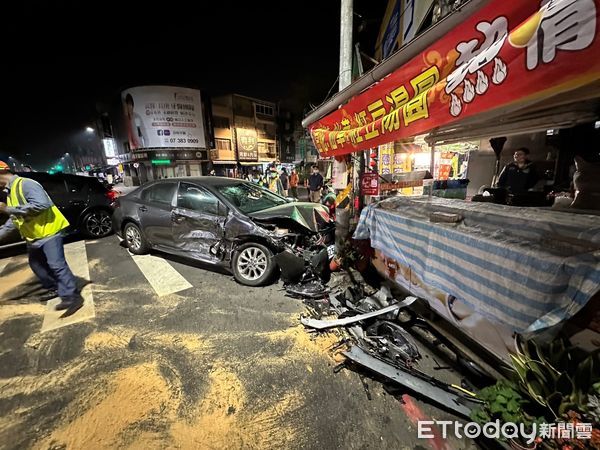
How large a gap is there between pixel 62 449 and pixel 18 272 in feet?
15.4

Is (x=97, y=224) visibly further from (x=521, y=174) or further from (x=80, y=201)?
(x=521, y=174)

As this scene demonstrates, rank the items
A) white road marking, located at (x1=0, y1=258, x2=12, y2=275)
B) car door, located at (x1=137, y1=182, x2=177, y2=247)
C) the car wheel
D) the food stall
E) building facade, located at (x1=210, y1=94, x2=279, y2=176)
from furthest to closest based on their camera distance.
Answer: building facade, located at (x1=210, y1=94, x2=279, y2=176) < the car wheel < white road marking, located at (x1=0, y1=258, x2=12, y2=275) < car door, located at (x1=137, y1=182, x2=177, y2=247) < the food stall

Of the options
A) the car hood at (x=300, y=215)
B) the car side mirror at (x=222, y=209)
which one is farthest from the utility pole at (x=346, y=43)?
the car side mirror at (x=222, y=209)

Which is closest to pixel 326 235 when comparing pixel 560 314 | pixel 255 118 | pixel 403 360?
pixel 403 360

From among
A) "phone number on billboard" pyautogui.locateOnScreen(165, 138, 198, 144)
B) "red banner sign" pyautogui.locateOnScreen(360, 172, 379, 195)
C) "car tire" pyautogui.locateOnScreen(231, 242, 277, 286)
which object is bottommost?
"car tire" pyautogui.locateOnScreen(231, 242, 277, 286)

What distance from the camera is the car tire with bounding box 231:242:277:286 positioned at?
3.76 m

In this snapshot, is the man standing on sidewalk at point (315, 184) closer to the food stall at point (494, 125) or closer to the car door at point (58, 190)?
the food stall at point (494, 125)

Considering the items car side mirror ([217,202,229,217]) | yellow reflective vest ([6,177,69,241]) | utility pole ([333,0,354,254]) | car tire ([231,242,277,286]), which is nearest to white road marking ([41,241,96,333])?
yellow reflective vest ([6,177,69,241])

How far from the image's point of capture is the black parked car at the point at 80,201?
5.98 metres

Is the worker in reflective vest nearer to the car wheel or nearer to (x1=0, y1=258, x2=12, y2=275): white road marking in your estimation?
(x1=0, y1=258, x2=12, y2=275): white road marking

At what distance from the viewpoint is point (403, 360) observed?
238 centimetres

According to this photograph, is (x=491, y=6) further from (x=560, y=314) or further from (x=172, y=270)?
(x=172, y=270)

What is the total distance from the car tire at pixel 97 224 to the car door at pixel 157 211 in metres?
2.85

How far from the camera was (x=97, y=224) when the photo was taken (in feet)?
22.0
